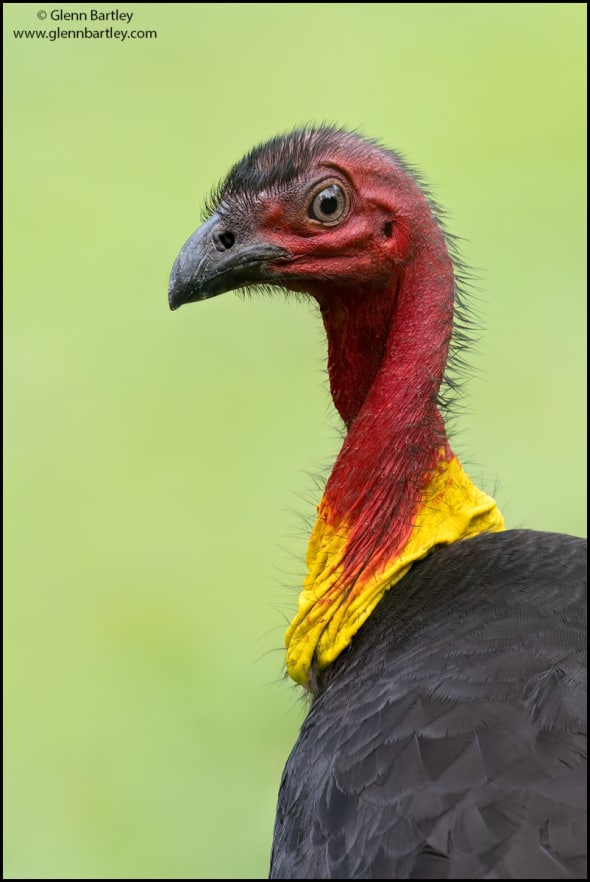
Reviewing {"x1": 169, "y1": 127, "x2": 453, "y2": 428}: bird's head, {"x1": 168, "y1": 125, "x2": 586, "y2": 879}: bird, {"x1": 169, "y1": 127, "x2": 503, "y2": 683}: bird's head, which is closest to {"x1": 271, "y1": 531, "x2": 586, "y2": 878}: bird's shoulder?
{"x1": 168, "y1": 125, "x2": 586, "y2": 879}: bird

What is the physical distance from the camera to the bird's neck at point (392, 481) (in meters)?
3.58

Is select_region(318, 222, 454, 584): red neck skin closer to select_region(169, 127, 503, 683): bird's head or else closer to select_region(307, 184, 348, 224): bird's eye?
select_region(169, 127, 503, 683): bird's head

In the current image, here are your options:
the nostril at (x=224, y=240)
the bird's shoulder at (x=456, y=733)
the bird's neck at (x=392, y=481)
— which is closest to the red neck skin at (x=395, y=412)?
the bird's neck at (x=392, y=481)

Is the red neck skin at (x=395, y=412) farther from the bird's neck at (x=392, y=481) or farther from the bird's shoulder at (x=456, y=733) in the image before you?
the bird's shoulder at (x=456, y=733)

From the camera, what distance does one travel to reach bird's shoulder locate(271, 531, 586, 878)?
265 cm

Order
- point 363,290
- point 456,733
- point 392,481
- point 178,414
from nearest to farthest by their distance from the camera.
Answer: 1. point 456,733
2. point 392,481
3. point 363,290
4. point 178,414

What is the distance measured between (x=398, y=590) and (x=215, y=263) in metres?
1.06

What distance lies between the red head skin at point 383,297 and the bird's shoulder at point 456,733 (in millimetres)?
218

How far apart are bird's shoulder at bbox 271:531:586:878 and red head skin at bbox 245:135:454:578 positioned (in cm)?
22

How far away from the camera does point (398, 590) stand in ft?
11.6

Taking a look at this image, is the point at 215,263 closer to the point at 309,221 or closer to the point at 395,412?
the point at 309,221

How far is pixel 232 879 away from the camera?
5629mm

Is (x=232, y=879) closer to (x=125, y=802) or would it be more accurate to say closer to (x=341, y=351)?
(x=125, y=802)

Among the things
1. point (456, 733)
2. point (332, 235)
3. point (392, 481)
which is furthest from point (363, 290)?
point (456, 733)
